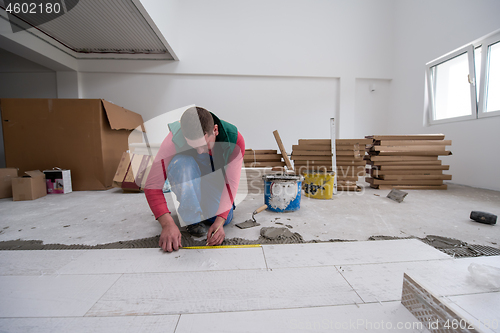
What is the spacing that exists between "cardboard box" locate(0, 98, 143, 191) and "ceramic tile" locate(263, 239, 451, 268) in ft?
9.54

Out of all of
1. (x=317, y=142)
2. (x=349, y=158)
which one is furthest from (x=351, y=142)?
(x=317, y=142)

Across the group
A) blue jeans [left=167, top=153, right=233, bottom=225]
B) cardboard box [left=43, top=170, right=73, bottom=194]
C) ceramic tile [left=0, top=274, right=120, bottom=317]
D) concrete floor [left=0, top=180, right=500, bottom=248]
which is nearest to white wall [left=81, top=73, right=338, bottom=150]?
cardboard box [left=43, top=170, right=73, bottom=194]

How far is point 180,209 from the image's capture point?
4.37 ft

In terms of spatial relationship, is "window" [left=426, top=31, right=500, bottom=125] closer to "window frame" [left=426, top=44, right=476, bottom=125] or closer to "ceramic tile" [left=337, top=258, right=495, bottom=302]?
"window frame" [left=426, top=44, right=476, bottom=125]

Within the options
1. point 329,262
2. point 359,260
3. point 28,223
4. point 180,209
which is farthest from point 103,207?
point 359,260

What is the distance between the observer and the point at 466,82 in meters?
3.23

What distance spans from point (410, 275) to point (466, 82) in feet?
12.8

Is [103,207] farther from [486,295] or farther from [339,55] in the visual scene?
[339,55]

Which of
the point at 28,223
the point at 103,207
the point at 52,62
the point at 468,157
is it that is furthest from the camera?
the point at 52,62

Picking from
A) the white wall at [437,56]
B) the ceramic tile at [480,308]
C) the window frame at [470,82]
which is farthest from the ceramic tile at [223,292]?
the window frame at [470,82]

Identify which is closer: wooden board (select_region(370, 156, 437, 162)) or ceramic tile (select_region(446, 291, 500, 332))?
ceramic tile (select_region(446, 291, 500, 332))

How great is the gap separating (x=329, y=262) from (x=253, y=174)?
86.1 inches

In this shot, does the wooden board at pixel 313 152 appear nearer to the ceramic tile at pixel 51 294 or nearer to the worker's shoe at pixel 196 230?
the worker's shoe at pixel 196 230

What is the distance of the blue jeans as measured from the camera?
4.16ft
